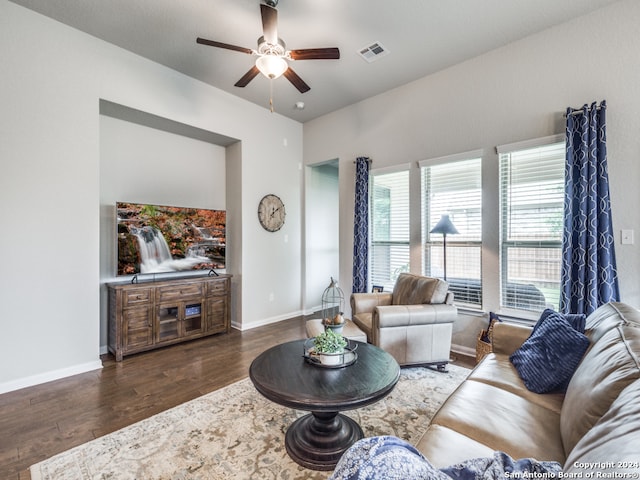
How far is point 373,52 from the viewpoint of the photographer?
3.35m

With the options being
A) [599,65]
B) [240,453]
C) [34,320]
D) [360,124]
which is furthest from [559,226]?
[34,320]

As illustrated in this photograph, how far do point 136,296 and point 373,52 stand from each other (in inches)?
152

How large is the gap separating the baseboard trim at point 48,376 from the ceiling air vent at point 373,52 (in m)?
4.43

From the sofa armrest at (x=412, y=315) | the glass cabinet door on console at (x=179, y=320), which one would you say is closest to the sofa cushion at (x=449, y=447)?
the sofa armrest at (x=412, y=315)

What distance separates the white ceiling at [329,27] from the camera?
2674 millimetres

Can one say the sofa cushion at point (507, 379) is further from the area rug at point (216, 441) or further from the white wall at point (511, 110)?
the white wall at point (511, 110)

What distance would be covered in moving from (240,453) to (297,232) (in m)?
3.84

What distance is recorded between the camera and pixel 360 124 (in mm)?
4570

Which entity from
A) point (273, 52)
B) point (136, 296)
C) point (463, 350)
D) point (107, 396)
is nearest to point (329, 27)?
point (273, 52)

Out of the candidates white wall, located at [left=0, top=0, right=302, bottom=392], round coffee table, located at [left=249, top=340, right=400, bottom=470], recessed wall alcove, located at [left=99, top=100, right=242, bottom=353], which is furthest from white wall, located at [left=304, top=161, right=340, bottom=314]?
round coffee table, located at [left=249, top=340, right=400, bottom=470]

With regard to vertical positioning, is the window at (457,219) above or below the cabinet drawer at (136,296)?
above

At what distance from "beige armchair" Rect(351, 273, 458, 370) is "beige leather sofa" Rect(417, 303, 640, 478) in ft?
3.28

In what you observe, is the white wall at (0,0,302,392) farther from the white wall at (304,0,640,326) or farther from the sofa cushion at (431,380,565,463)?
the sofa cushion at (431,380,565,463)

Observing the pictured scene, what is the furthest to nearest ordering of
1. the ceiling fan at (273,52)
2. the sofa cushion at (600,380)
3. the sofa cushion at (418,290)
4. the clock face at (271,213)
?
the clock face at (271,213) → the sofa cushion at (418,290) → the ceiling fan at (273,52) → the sofa cushion at (600,380)
